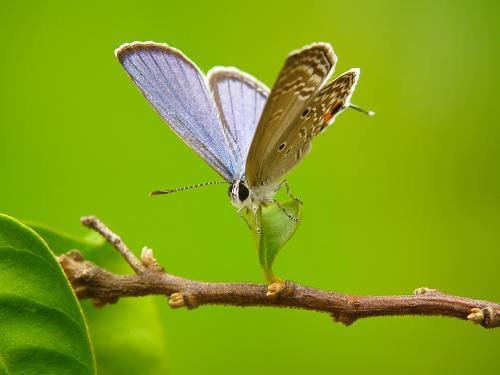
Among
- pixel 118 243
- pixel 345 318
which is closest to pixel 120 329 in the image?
pixel 118 243

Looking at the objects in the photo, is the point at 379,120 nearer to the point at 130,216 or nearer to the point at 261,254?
the point at 130,216

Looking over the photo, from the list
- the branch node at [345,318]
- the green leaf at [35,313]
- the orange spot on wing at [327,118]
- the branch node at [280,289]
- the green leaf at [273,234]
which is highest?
the orange spot on wing at [327,118]

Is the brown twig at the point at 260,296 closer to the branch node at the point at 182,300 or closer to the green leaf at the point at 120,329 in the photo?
the branch node at the point at 182,300

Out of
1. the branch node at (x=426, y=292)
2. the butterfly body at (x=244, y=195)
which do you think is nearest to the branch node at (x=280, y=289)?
the branch node at (x=426, y=292)

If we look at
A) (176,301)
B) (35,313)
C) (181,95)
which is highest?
(181,95)

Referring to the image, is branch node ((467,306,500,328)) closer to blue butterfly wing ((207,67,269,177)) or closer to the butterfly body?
the butterfly body

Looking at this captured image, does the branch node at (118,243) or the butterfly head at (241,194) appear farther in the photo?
the butterfly head at (241,194)

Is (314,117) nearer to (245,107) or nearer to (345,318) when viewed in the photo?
(245,107)
